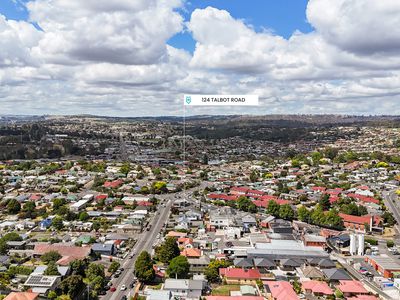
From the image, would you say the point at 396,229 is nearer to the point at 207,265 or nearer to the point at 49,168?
the point at 207,265

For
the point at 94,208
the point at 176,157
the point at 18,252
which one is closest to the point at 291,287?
the point at 18,252

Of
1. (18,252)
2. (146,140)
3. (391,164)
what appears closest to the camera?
(18,252)

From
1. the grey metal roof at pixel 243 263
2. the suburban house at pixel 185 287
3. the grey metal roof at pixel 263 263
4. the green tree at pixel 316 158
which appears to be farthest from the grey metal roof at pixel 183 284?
the green tree at pixel 316 158

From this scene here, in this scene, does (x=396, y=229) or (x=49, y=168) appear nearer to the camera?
(x=396, y=229)

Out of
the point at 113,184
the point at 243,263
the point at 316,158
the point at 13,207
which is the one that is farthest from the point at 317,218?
the point at 316,158

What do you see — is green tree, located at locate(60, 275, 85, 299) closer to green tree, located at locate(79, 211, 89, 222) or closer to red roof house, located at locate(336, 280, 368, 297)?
red roof house, located at locate(336, 280, 368, 297)
